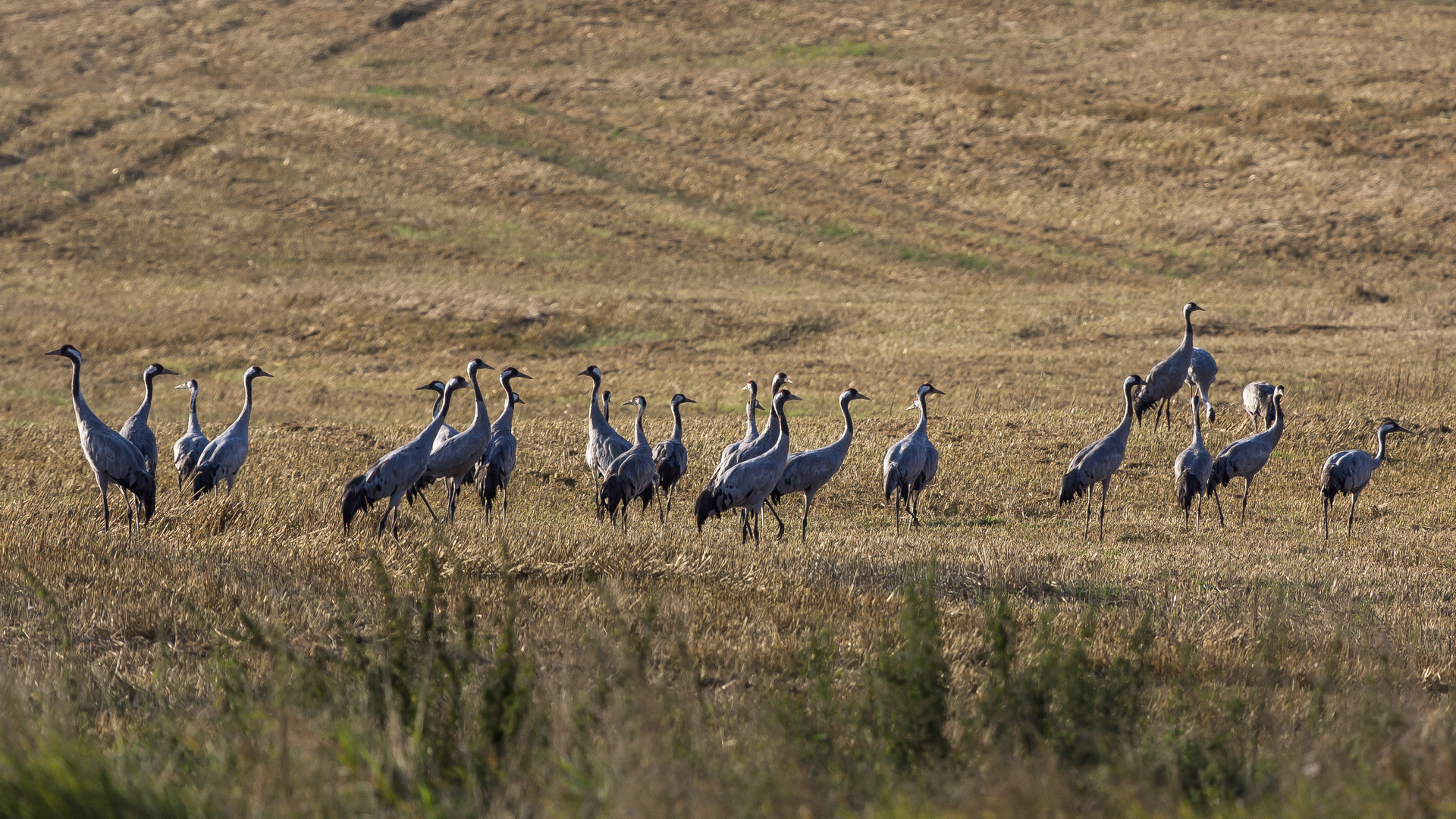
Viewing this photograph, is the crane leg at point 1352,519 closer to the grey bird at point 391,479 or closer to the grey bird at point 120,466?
the grey bird at point 391,479

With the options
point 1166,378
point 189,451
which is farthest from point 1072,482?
point 189,451

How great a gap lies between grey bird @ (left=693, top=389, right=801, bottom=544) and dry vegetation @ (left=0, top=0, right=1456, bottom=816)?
0.68 m

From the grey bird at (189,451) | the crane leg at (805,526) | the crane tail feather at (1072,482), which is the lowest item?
the crane leg at (805,526)

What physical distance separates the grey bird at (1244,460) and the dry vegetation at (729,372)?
61cm

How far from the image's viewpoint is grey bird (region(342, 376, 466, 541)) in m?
11.1

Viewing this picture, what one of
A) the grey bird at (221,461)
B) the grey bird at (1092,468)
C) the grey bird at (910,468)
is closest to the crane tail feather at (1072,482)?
the grey bird at (1092,468)

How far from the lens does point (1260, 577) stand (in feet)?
32.0

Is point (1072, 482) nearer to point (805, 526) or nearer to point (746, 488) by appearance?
point (805, 526)

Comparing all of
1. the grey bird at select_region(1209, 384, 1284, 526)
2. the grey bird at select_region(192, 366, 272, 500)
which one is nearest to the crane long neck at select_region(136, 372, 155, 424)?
the grey bird at select_region(192, 366, 272, 500)

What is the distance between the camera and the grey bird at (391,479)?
1110 centimetres

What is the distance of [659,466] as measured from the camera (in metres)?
14.1

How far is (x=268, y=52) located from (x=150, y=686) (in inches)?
2334

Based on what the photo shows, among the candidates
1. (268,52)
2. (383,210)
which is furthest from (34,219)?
(268,52)

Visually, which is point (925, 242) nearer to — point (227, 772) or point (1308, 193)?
point (1308, 193)
